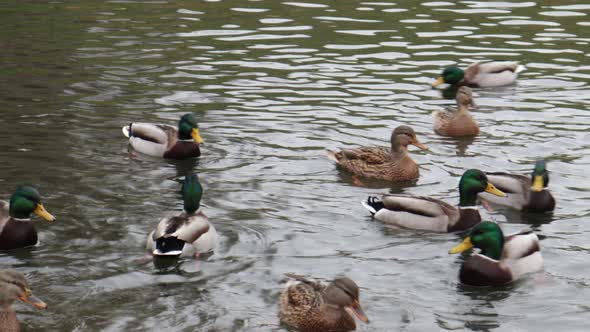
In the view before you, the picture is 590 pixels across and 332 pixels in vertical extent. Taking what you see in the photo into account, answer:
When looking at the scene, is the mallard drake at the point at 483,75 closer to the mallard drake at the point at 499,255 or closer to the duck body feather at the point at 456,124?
the duck body feather at the point at 456,124

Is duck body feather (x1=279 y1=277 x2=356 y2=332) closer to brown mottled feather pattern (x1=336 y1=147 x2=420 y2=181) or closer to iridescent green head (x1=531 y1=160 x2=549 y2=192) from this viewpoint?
iridescent green head (x1=531 y1=160 x2=549 y2=192)

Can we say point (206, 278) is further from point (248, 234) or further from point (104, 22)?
point (104, 22)

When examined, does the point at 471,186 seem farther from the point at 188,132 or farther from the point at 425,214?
the point at 188,132

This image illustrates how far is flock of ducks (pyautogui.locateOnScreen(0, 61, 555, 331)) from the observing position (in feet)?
32.1

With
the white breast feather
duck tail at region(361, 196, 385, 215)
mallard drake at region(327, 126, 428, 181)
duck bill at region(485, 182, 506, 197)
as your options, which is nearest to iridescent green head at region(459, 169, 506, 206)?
duck bill at region(485, 182, 506, 197)

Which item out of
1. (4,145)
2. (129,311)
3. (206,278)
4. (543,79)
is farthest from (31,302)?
(543,79)

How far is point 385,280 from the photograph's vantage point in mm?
11062

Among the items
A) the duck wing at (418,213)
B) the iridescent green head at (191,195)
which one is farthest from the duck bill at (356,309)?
the duck wing at (418,213)

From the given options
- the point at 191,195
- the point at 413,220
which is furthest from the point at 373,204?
the point at 191,195

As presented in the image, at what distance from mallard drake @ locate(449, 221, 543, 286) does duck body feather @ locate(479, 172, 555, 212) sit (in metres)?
1.69

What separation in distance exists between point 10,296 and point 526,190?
6277 millimetres

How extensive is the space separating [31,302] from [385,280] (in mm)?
3322

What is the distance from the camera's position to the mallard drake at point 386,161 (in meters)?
14.6

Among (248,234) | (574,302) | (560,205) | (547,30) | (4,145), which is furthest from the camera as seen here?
(547,30)
